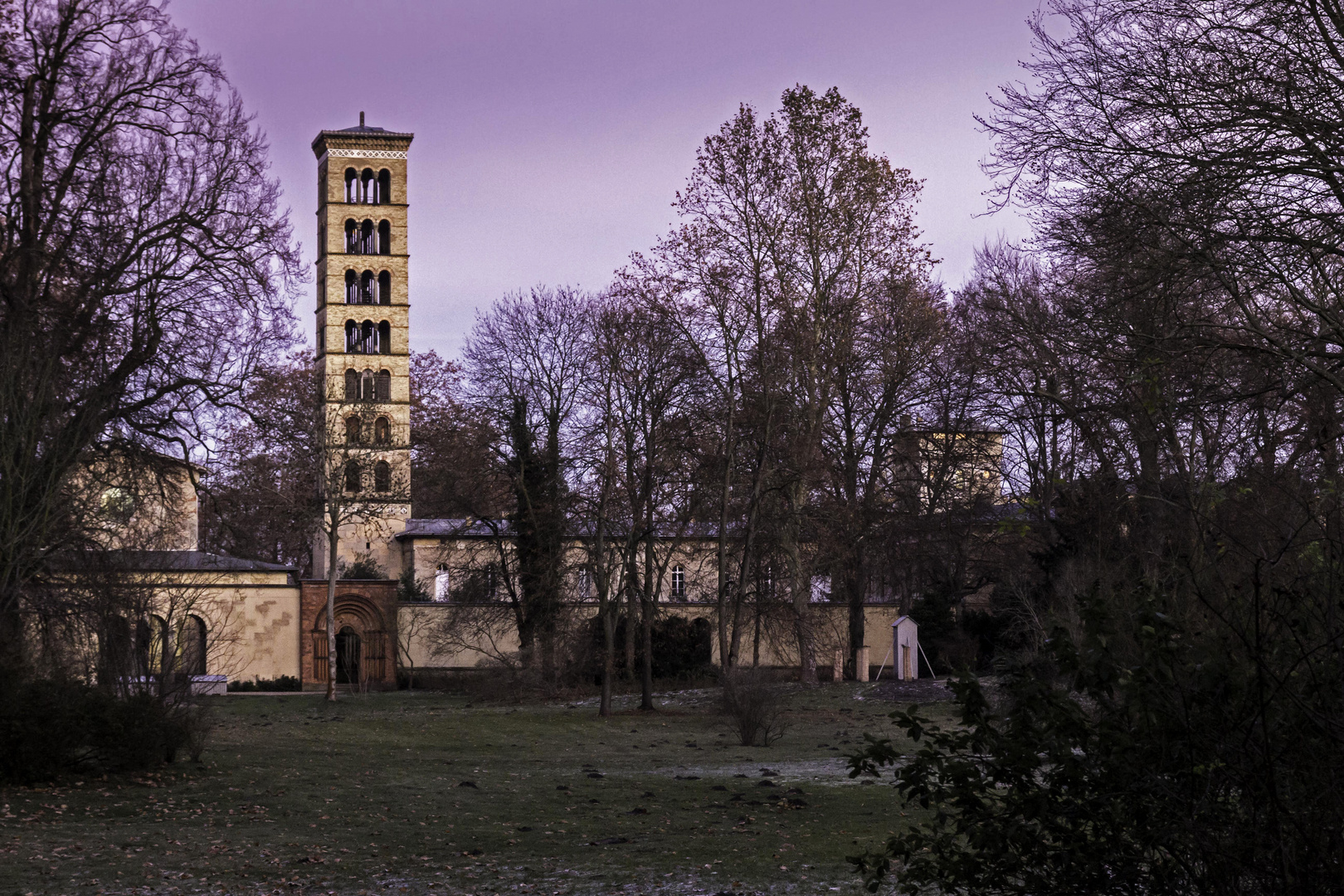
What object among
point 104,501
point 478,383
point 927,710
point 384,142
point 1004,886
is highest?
point 384,142

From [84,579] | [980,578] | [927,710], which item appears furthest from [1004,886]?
[980,578]

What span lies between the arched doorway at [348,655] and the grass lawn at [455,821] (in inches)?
977

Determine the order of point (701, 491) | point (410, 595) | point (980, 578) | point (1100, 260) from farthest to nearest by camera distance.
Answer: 1. point (410, 595)
2. point (980, 578)
3. point (701, 491)
4. point (1100, 260)

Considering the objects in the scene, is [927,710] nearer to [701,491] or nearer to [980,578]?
[701,491]

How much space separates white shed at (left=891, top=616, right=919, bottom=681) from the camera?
110 ft

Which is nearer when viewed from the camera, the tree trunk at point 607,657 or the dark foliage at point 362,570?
the tree trunk at point 607,657

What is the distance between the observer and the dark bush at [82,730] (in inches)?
499

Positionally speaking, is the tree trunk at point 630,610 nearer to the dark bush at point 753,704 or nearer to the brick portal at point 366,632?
the dark bush at point 753,704

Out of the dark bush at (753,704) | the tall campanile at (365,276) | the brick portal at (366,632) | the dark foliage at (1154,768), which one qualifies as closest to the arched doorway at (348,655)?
the brick portal at (366,632)

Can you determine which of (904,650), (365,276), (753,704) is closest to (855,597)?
(904,650)

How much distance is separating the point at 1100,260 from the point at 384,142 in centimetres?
5001

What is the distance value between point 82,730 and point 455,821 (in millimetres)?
4592

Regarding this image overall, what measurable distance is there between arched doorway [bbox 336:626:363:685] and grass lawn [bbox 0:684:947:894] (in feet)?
81.4

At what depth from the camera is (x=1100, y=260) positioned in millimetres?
10578
